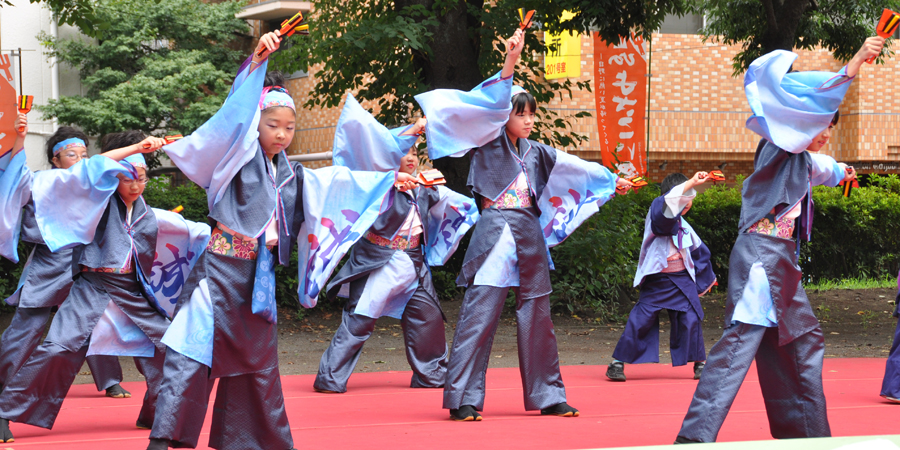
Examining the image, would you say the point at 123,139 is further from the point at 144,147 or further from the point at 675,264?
the point at 675,264

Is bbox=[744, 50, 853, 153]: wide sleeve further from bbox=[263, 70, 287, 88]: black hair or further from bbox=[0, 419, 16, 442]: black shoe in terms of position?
bbox=[0, 419, 16, 442]: black shoe

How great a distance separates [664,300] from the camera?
19.4 ft

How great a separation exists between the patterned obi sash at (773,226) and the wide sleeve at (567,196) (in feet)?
4.20

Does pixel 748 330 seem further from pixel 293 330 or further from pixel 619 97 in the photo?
pixel 619 97

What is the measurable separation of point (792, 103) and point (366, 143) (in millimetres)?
2094

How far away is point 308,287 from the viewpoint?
335 centimetres

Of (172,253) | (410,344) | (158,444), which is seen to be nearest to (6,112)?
(172,253)

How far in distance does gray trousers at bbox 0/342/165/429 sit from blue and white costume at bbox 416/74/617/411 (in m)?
1.52

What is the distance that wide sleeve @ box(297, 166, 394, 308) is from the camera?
11.0 feet

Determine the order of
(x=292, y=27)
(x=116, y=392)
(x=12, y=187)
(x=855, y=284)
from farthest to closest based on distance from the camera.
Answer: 1. (x=855, y=284)
2. (x=116, y=392)
3. (x=12, y=187)
4. (x=292, y=27)

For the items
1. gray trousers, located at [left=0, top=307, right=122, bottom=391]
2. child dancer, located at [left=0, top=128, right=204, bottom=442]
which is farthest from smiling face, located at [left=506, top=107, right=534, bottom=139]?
gray trousers, located at [left=0, top=307, right=122, bottom=391]

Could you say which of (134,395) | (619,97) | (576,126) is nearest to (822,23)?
(619,97)

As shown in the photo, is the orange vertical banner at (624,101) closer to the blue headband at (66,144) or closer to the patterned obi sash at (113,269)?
the blue headband at (66,144)

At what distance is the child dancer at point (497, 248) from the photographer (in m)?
4.21
